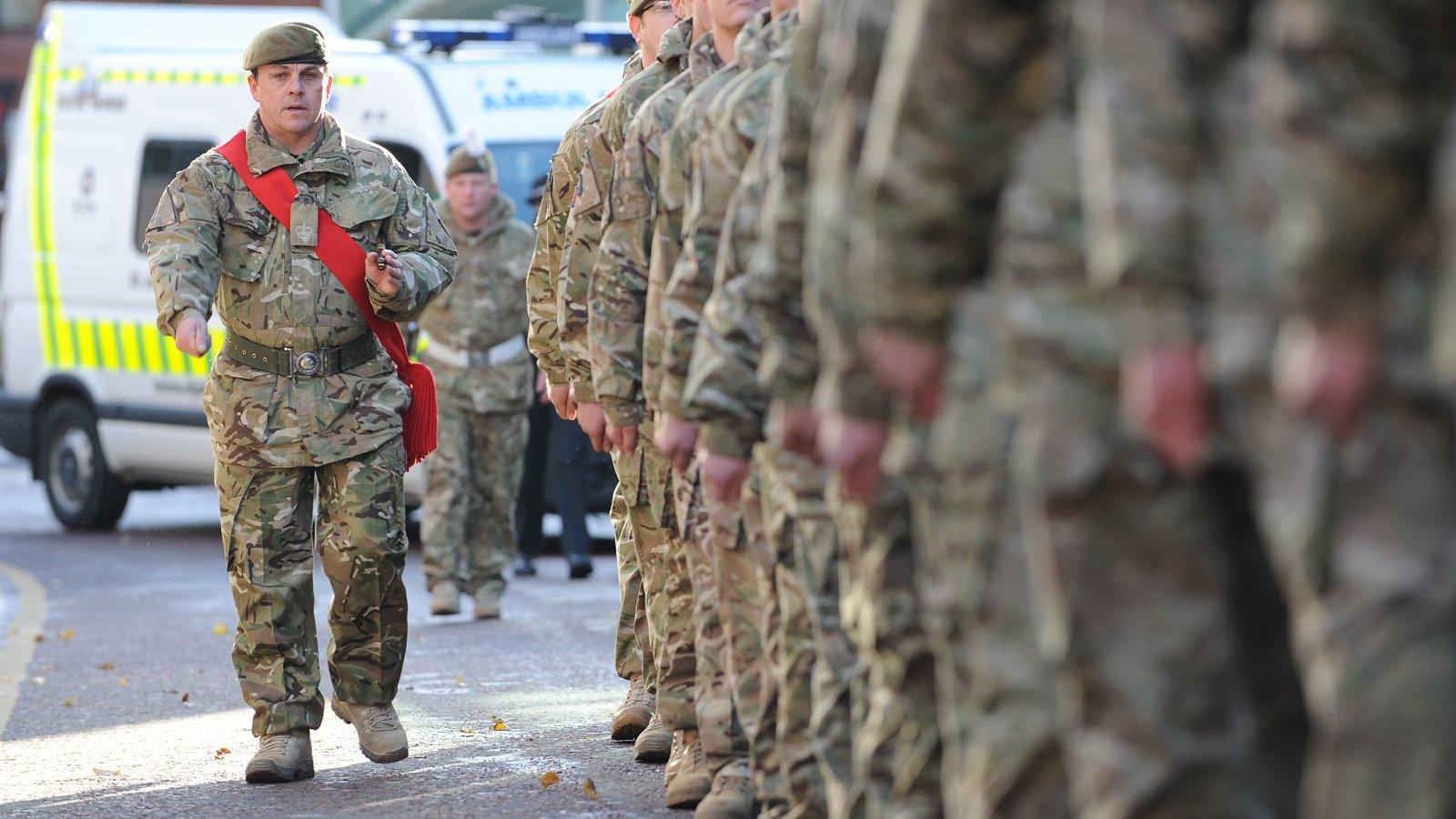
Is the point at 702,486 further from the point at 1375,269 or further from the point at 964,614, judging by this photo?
the point at 1375,269

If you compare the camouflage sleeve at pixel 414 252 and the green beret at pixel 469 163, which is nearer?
the camouflage sleeve at pixel 414 252

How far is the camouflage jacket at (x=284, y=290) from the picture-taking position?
22.9 ft

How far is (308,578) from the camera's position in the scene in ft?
23.3

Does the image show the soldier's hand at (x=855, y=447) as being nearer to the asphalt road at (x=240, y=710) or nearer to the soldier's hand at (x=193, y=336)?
the asphalt road at (x=240, y=710)

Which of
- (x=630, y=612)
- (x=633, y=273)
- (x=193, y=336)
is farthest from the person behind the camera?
(x=630, y=612)

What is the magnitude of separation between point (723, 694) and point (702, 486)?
0.50m

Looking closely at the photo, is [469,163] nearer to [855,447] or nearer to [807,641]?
[807,641]

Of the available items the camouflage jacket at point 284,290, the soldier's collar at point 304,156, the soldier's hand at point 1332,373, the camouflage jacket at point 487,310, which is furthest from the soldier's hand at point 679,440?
the camouflage jacket at point 487,310

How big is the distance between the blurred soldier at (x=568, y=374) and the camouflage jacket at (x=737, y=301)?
6.66 ft

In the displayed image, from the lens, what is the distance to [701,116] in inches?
222

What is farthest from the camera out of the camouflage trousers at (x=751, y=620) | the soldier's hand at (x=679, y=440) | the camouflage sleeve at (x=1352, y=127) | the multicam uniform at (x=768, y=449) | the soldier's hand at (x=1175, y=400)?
the soldier's hand at (x=679, y=440)

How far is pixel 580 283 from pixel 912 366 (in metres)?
3.39

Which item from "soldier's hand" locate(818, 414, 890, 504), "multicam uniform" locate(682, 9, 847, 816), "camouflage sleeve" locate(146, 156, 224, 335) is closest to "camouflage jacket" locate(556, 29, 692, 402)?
"camouflage sleeve" locate(146, 156, 224, 335)

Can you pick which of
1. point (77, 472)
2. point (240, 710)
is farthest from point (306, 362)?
point (77, 472)
